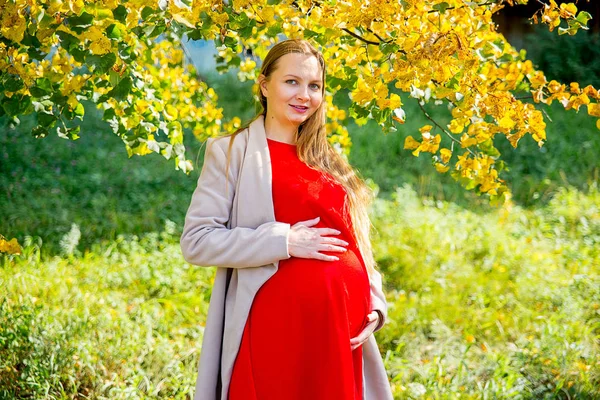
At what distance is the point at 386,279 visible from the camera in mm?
4785

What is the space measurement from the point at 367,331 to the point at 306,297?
12.1 inches

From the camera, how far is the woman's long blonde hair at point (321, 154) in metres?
2.28

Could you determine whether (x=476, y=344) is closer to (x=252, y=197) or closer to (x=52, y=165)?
(x=252, y=197)

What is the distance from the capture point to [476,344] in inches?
157

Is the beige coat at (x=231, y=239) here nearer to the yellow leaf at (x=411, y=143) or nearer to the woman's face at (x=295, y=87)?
the woman's face at (x=295, y=87)

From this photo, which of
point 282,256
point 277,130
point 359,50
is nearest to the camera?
point 282,256

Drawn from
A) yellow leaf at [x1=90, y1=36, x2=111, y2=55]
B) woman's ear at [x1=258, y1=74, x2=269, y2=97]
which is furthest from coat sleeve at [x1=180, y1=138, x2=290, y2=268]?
yellow leaf at [x1=90, y1=36, x2=111, y2=55]

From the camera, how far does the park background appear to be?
3336mm

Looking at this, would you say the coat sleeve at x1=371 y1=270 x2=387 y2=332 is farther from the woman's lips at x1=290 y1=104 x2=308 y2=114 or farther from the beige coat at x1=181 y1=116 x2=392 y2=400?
the woman's lips at x1=290 y1=104 x2=308 y2=114

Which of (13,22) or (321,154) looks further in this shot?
(321,154)

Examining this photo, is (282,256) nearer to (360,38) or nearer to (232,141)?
(232,141)

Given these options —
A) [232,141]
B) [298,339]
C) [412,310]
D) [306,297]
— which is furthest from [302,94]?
[412,310]

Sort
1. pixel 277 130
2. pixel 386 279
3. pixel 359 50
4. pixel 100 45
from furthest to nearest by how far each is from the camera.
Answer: pixel 386 279
pixel 359 50
pixel 277 130
pixel 100 45

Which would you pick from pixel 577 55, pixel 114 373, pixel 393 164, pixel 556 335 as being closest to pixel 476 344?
pixel 556 335
